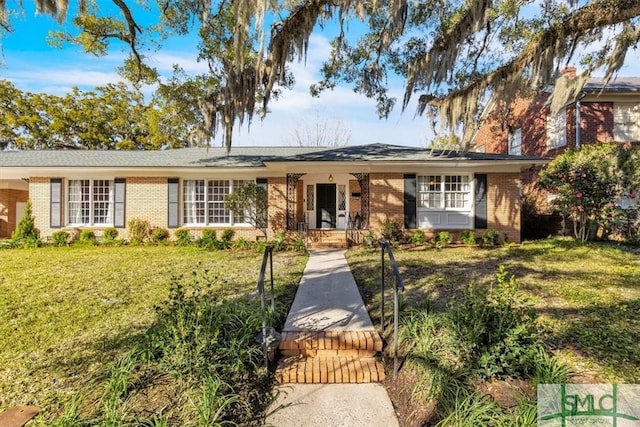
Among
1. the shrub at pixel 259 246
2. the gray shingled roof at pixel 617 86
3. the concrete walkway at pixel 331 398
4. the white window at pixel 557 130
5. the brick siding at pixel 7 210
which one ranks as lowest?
the concrete walkway at pixel 331 398

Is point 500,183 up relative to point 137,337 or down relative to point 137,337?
up

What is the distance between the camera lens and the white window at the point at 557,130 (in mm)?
13705

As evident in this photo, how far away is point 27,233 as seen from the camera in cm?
1180

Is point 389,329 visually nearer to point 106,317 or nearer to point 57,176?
point 106,317

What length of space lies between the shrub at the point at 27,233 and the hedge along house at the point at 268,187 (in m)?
0.20

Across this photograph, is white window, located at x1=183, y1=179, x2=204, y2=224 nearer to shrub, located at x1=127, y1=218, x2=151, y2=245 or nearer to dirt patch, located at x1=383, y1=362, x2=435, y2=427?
shrub, located at x1=127, y1=218, x2=151, y2=245

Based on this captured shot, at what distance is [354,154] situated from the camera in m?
11.9

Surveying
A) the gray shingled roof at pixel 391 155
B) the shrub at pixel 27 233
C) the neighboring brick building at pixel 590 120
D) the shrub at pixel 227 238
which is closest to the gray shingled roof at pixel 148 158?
the gray shingled roof at pixel 391 155

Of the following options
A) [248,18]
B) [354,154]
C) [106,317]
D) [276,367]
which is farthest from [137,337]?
[354,154]

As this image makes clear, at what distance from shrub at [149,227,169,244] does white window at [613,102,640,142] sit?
17.8 m

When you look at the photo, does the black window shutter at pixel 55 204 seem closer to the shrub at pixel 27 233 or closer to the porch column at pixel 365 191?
the shrub at pixel 27 233

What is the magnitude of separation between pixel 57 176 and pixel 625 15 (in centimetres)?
1602

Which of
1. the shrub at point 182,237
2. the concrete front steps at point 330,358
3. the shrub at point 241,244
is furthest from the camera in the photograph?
the shrub at point 182,237

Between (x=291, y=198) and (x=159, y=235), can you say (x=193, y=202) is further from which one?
(x=291, y=198)
